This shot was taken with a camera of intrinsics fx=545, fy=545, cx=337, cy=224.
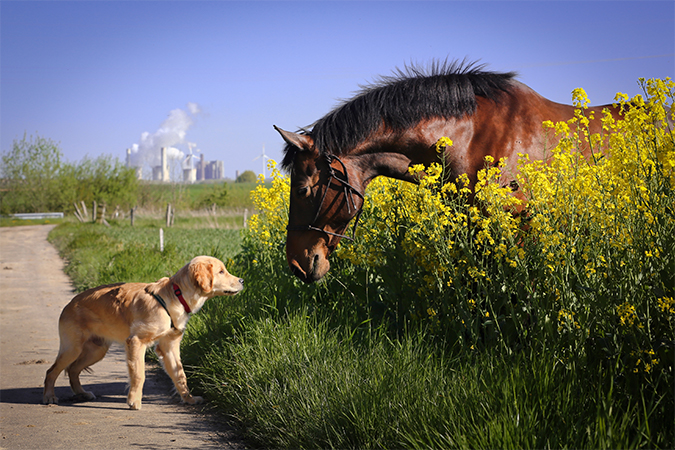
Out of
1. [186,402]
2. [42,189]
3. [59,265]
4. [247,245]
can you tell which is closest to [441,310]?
[186,402]

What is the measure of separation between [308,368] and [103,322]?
7.03ft

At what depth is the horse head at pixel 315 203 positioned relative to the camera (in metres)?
4.55

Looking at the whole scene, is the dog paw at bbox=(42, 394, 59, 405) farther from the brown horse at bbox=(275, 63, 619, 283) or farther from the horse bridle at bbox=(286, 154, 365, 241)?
the horse bridle at bbox=(286, 154, 365, 241)

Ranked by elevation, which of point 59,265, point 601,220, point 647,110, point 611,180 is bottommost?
point 59,265

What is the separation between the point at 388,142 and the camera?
4.58m

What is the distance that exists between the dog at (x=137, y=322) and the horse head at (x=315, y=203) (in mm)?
779

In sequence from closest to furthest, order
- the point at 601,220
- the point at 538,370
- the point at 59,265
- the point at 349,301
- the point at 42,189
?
the point at 538,370 → the point at 601,220 → the point at 349,301 → the point at 59,265 → the point at 42,189

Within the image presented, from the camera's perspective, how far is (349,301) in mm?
5223

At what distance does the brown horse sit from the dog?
0.84 metres

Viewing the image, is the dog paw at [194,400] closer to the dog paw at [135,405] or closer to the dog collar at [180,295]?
the dog paw at [135,405]

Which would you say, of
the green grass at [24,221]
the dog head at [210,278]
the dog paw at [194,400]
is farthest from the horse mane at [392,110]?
the green grass at [24,221]

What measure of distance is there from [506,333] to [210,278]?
2.55m

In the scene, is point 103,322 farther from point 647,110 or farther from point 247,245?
point 647,110

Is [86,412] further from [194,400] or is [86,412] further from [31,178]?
[31,178]
